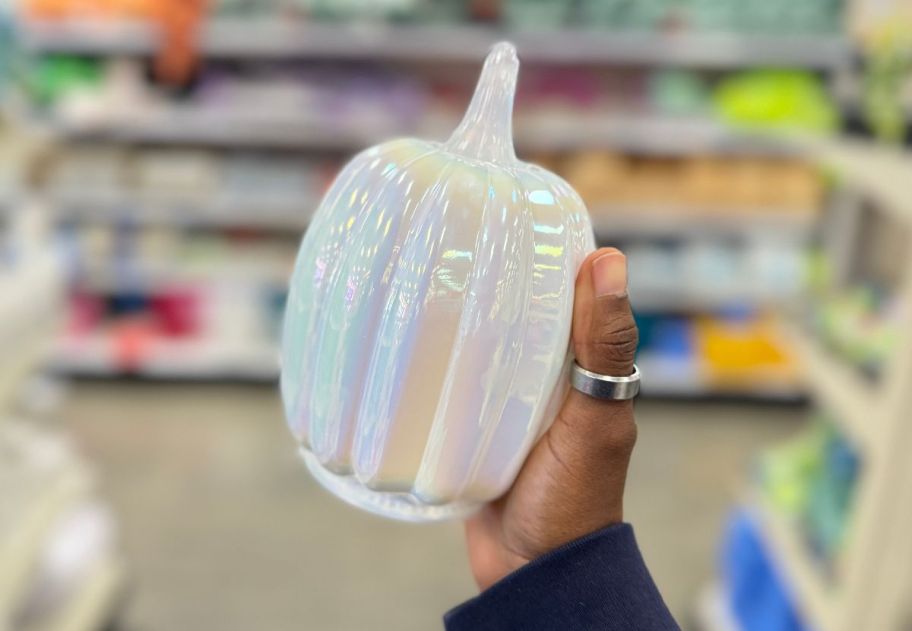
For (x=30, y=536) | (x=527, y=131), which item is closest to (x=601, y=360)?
(x=30, y=536)

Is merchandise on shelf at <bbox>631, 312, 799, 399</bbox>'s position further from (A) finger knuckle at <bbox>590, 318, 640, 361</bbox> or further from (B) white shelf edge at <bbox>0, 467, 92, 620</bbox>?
(A) finger knuckle at <bbox>590, 318, 640, 361</bbox>

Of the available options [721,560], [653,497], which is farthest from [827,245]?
[721,560]

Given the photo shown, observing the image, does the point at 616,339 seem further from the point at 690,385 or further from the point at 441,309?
the point at 690,385

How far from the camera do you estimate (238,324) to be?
3814mm

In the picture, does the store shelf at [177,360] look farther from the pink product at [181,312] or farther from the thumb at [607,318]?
the thumb at [607,318]

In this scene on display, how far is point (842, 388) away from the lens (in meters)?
1.60

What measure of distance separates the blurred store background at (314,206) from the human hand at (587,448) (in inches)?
70.2

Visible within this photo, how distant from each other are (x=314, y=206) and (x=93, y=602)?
2.05m

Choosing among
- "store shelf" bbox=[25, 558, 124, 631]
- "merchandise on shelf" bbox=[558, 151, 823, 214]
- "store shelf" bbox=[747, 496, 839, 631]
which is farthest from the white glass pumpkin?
"merchandise on shelf" bbox=[558, 151, 823, 214]

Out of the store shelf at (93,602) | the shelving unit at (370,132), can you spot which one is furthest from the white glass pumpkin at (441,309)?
the shelving unit at (370,132)

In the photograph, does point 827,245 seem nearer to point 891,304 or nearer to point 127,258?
point 891,304

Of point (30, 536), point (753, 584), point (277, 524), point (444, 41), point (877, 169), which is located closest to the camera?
point (877, 169)

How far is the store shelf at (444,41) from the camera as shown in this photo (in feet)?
11.2

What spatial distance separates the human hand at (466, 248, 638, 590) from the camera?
2.05 ft
